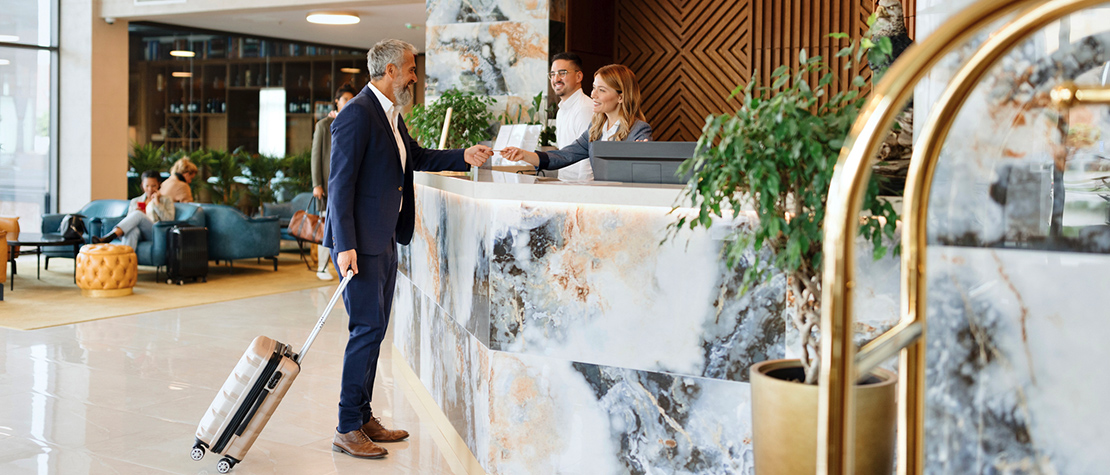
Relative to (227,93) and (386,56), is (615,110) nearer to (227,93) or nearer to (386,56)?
(386,56)

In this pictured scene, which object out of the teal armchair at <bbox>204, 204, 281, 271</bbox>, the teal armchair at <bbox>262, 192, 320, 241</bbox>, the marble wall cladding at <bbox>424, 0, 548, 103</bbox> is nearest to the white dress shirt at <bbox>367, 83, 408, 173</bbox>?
the marble wall cladding at <bbox>424, 0, 548, 103</bbox>

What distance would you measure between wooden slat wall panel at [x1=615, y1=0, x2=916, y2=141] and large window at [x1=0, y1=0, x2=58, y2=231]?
8425mm

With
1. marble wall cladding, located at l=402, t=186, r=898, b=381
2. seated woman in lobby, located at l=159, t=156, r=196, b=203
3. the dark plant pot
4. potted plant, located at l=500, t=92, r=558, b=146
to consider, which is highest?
potted plant, located at l=500, t=92, r=558, b=146

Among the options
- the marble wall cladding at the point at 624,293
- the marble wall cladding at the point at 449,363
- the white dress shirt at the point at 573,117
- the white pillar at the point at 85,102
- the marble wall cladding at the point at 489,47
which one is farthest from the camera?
the white pillar at the point at 85,102

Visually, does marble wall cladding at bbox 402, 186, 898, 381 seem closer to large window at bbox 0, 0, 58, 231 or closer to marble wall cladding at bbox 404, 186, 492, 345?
marble wall cladding at bbox 404, 186, 492, 345

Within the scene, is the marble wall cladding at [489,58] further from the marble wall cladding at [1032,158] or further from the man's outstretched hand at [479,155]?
the marble wall cladding at [1032,158]

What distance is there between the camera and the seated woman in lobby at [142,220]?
29.8ft

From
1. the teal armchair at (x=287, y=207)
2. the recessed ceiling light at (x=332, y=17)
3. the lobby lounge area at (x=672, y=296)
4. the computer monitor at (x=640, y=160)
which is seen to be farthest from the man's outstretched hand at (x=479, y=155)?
the teal armchair at (x=287, y=207)

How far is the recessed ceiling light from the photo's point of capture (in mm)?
11453

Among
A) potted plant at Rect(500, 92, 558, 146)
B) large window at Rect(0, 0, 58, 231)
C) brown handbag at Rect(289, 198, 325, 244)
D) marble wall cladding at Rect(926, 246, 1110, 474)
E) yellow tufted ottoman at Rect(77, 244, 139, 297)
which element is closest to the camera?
marble wall cladding at Rect(926, 246, 1110, 474)

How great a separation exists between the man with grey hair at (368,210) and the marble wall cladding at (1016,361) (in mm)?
2226

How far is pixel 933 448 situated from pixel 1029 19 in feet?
5.26

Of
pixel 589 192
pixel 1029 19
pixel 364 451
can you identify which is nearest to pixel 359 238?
pixel 364 451

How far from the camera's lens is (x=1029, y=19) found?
134 centimetres
